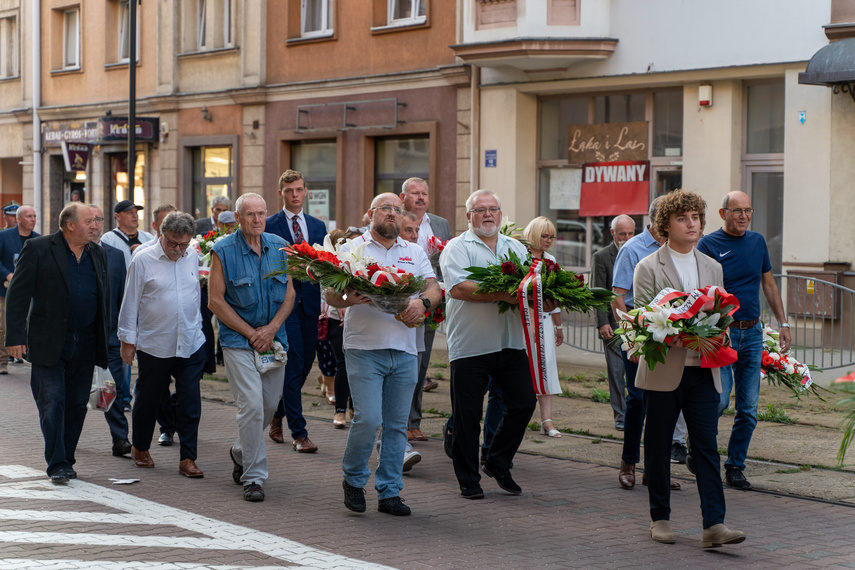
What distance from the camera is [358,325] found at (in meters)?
7.32

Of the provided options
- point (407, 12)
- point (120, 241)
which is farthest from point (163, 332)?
point (407, 12)

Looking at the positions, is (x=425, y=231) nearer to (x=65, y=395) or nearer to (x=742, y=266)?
(x=742, y=266)

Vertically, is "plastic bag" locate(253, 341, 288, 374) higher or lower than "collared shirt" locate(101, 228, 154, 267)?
lower

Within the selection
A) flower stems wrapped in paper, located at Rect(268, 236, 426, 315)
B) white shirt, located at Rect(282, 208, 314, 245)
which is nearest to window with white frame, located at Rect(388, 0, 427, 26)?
white shirt, located at Rect(282, 208, 314, 245)

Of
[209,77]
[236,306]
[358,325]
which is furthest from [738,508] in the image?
[209,77]

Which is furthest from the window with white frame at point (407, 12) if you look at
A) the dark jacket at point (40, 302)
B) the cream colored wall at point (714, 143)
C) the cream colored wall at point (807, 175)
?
the dark jacket at point (40, 302)

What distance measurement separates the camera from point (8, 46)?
3139cm

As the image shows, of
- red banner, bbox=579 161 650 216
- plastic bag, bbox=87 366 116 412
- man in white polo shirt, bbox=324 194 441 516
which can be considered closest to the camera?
man in white polo shirt, bbox=324 194 441 516

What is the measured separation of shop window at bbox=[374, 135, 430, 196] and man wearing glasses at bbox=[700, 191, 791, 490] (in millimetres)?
12825

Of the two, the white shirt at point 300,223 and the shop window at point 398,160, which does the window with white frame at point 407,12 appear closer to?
the shop window at point 398,160

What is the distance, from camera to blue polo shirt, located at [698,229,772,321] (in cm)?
812

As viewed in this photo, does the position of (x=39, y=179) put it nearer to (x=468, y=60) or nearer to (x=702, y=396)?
(x=468, y=60)

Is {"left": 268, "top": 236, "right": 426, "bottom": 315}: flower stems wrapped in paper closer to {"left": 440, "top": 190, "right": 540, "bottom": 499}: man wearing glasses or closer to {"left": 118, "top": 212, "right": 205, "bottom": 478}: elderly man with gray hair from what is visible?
{"left": 440, "top": 190, "right": 540, "bottom": 499}: man wearing glasses

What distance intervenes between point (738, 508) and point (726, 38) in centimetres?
1074
